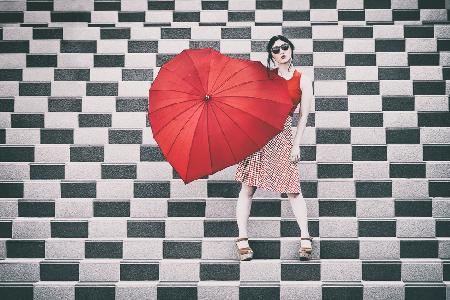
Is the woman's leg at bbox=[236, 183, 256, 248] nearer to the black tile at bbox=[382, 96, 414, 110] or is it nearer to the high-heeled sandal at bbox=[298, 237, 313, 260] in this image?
the high-heeled sandal at bbox=[298, 237, 313, 260]

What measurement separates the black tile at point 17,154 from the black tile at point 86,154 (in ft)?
0.92

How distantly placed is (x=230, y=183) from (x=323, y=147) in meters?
0.66

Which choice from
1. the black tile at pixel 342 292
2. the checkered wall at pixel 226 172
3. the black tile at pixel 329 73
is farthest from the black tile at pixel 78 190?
the black tile at pixel 329 73

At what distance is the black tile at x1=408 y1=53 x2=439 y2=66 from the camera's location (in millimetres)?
2695

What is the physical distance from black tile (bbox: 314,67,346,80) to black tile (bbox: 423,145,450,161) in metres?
0.72

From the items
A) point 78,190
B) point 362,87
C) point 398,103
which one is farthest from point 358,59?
point 78,190

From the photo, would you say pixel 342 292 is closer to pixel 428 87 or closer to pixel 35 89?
pixel 428 87

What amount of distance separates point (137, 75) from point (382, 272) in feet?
6.67

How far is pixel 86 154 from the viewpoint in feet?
8.53

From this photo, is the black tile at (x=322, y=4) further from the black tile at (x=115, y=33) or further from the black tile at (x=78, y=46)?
the black tile at (x=78, y=46)

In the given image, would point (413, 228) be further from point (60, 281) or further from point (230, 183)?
point (60, 281)

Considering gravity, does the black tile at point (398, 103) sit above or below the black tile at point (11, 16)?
below

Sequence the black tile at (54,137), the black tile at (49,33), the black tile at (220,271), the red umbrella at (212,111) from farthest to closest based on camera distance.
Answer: the black tile at (49,33), the black tile at (54,137), the black tile at (220,271), the red umbrella at (212,111)

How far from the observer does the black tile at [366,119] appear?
2.59 metres
